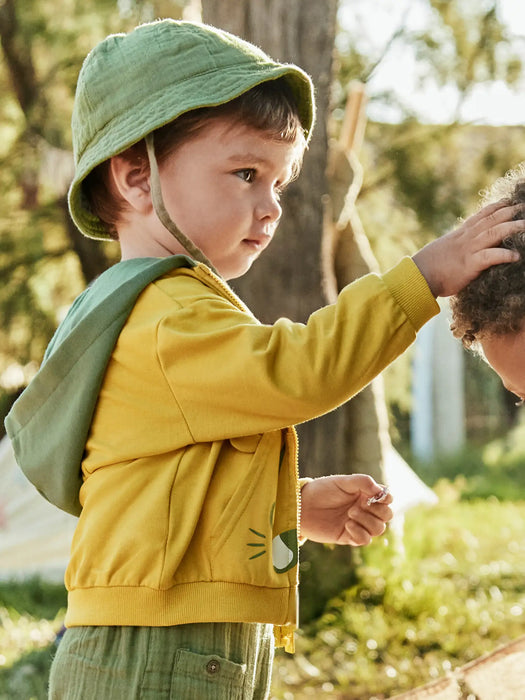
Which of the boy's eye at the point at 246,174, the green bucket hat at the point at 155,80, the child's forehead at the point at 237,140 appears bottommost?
the boy's eye at the point at 246,174

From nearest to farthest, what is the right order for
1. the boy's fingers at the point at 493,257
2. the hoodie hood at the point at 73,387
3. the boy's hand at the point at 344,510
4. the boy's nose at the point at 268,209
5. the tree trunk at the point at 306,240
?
the boy's fingers at the point at 493,257 < the hoodie hood at the point at 73,387 < the boy's nose at the point at 268,209 < the boy's hand at the point at 344,510 < the tree trunk at the point at 306,240

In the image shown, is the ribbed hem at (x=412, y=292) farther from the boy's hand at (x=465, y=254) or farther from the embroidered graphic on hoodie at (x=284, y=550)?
the embroidered graphic on hoodie at (x=284, y=550)

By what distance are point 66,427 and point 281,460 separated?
39 cm

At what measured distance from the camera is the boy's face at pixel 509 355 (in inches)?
65.2

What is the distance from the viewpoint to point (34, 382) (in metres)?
1.74

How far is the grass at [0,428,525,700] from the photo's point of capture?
383cm

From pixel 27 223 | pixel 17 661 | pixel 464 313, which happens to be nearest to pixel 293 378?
pixel 464 313

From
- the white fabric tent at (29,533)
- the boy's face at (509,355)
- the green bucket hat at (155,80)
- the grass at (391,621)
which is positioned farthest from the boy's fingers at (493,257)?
the white fabric tent at (29,533)

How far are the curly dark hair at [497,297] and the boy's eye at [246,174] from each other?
42 centimetres

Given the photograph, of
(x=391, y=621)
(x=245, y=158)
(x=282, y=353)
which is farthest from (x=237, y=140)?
(x=391, y=621)

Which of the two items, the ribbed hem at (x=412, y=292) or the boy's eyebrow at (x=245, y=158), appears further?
the boy's eyebrow at (x=245, y=158)

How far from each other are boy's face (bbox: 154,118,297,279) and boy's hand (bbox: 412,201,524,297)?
1.22 ft

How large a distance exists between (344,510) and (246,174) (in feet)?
2.33

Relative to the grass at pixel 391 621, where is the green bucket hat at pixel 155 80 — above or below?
above
